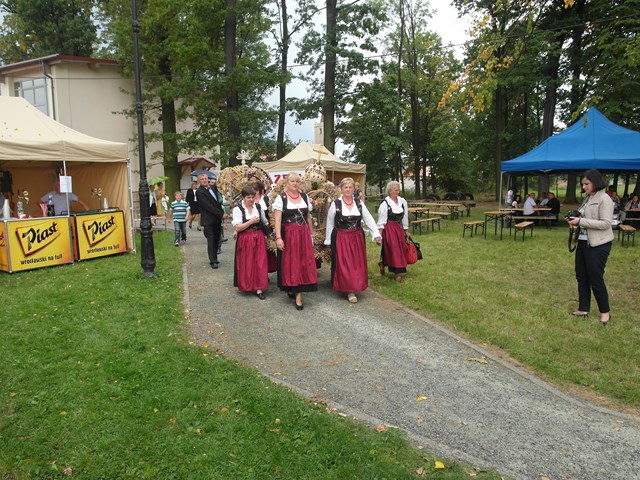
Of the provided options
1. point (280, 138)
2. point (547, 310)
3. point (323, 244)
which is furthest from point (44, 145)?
point (280, 138)

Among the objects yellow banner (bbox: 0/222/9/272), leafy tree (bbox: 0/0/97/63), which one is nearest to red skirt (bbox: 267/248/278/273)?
yellow banner (bbox: 0/222/9/272)

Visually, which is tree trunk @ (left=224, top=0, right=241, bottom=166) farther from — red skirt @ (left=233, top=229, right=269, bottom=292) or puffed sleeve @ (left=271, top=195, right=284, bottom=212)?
puffed sleeve @ (left=271, top=195, right=284, bottom=212)

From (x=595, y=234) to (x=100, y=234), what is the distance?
9553 mm

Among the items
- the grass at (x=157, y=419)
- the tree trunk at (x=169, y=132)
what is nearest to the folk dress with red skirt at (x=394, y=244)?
the grass at (x=157, y=419)

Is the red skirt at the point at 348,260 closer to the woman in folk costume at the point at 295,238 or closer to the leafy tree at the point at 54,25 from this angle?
the woman in folk costume at the point at 295,238

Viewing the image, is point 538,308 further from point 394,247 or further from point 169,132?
point 169,132

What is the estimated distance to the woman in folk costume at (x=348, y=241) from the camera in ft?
22.5

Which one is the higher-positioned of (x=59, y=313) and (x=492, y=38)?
(x=492, y=38)

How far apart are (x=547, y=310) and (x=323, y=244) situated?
3444mm

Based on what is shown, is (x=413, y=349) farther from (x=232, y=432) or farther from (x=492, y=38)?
(x=492, y=38)

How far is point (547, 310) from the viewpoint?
659 cm

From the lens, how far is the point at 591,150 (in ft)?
47.8

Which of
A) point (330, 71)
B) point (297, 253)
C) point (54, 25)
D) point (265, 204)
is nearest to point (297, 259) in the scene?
point (297, 253)

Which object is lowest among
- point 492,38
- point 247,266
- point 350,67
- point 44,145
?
point 247,266
